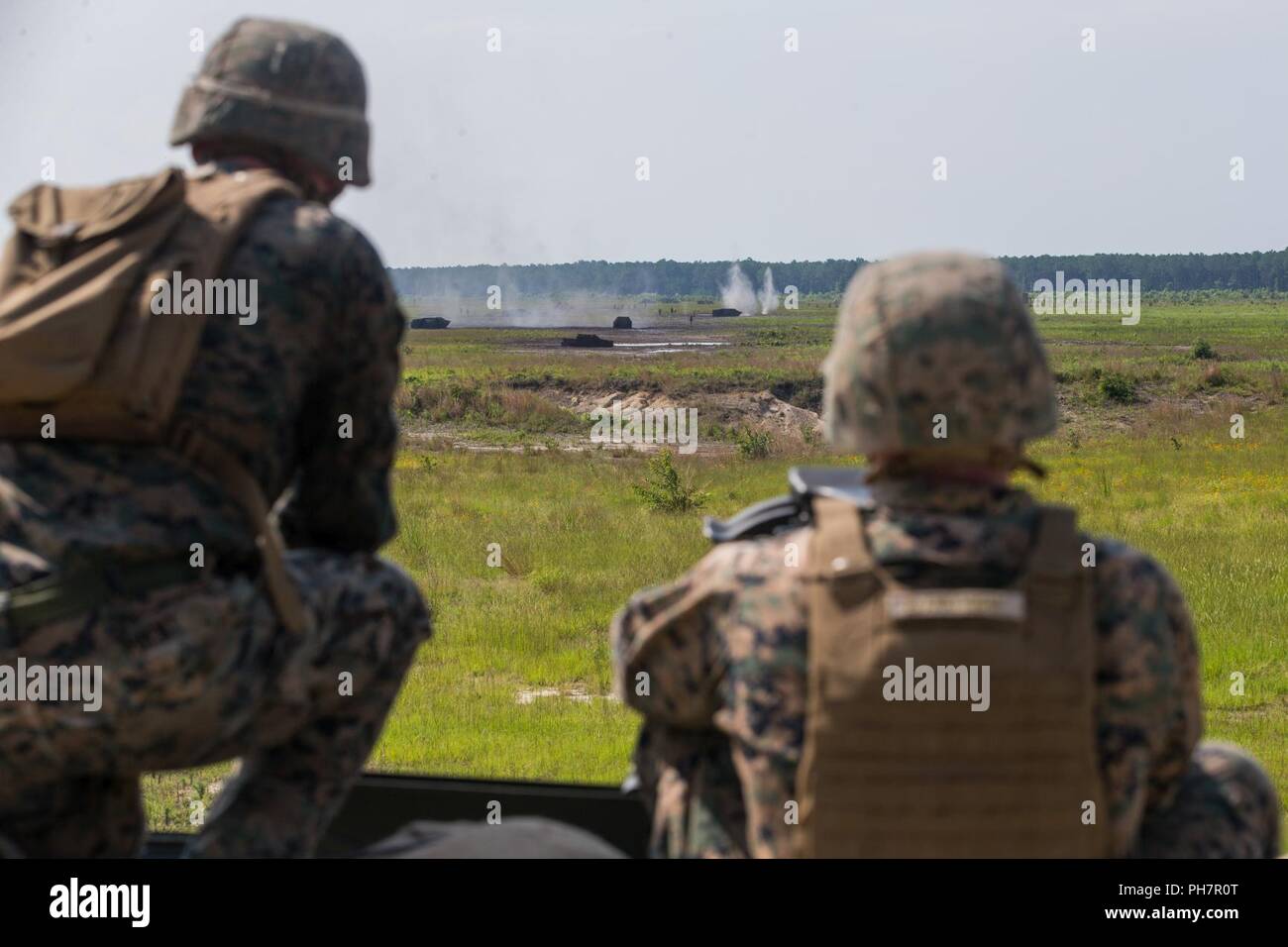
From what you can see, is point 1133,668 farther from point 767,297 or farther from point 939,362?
point 767,297

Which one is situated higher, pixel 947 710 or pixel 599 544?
pixel 947 710

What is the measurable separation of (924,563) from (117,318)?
1.60 m

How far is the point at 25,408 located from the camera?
3145 millimetres

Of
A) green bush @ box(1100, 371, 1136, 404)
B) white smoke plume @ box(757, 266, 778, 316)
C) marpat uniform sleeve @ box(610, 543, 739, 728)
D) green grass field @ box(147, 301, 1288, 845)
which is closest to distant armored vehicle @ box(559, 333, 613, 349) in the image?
green grass field @ box(147, 301, 1288, 845)

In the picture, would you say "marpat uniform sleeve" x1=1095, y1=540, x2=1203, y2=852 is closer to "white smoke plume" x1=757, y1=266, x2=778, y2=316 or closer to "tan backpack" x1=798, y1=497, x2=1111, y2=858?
"tan backpack" x1=798, y1=497, x2=1111, y2=858

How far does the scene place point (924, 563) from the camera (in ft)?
8.50

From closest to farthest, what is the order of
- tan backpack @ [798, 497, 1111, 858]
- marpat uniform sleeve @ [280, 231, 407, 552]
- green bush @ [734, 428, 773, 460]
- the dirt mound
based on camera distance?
tan backpack @ [798, 497, 1111, 858] → marpat uniform sleeve @ [280, 231, 407, 552] → green bush @ [734, 428, 773, 460] → the dirt mound

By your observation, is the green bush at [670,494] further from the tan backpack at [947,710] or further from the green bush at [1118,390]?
the green bush at [1118,390]

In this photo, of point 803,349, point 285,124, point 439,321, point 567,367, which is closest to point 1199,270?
point 439,321

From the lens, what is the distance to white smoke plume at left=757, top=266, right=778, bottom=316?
128125mm

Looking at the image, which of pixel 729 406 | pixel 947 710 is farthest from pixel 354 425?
pixel 729 406

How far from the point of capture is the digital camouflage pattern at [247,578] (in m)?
3.09

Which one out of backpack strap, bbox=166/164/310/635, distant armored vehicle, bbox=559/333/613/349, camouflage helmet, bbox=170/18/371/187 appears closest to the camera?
backpack strap, bbox=166/164/310/635

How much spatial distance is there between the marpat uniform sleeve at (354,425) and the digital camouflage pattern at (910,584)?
88 cm
